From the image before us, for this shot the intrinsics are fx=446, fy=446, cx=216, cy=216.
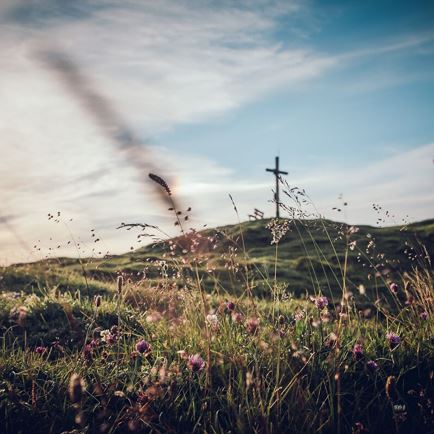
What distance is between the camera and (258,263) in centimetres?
2247

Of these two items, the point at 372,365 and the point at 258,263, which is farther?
the point at 258,263

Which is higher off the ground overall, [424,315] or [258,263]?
[258,263]

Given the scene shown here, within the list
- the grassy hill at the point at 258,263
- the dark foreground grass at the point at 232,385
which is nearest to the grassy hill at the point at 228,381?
the dark foreground grass at the point at 232,385

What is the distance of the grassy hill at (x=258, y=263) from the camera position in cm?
421

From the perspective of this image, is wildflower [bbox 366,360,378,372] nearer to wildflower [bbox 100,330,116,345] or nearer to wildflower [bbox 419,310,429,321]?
wildflower [bbox 419,310,429,321]

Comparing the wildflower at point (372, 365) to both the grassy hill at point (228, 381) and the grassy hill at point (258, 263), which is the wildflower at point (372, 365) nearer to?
the grassy hill at point (228, 381)

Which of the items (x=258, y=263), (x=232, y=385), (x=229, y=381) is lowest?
(x=232, y=385)

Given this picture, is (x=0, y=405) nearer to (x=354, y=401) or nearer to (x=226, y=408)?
(x=226, y=408)

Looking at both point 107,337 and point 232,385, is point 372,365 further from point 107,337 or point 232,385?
point 107,337

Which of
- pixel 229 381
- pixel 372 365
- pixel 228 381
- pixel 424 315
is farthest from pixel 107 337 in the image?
pixel 424 315

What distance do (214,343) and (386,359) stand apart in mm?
1449

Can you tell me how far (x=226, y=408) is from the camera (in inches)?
124

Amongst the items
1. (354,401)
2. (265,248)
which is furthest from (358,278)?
(354,401)

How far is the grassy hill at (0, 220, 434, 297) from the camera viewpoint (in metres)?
4.21
